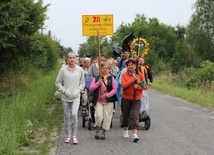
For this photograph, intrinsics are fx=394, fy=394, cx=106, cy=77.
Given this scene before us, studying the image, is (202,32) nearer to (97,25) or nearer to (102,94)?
(97,25)

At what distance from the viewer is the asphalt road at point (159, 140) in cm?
777

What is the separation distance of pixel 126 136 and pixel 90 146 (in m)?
1.23

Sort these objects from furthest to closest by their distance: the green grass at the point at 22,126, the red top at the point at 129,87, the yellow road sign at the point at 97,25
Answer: the yellow road sign at the point at 97,25
the red top at the point at 129,87
the green grass at the point at 22,126

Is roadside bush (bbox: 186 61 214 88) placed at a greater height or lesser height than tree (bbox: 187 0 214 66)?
lesser

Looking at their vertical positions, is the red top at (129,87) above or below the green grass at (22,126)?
above

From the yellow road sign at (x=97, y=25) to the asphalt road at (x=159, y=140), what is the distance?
2.62m

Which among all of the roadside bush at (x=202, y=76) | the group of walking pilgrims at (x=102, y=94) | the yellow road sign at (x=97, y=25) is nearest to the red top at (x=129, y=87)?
the group of walking pilgrims at (x=102, y=94)

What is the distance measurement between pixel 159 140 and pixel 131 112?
89 centimetres

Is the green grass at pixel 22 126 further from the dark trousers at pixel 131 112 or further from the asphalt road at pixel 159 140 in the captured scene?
the dark trousers at pixel 131 112

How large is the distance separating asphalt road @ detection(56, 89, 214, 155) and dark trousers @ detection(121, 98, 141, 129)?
393mm

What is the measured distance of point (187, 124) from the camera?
11.2m

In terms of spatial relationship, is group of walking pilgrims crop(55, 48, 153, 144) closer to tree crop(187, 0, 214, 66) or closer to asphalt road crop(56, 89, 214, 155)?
asphalt road crop(56, 89, 214, 155)

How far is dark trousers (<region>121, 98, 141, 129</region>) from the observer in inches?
349

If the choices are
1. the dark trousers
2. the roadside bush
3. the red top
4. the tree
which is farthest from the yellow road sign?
the tree
